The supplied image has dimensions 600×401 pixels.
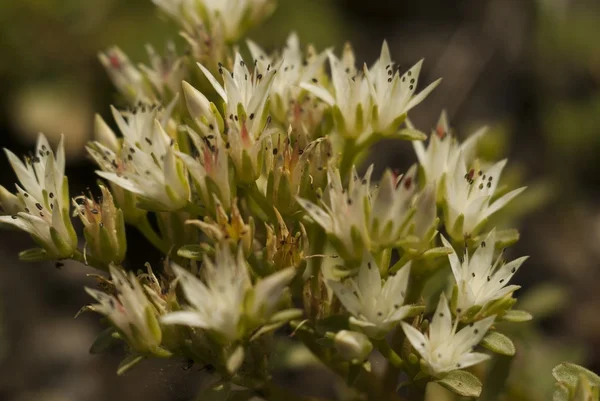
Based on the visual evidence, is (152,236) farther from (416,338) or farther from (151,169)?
(416,338)

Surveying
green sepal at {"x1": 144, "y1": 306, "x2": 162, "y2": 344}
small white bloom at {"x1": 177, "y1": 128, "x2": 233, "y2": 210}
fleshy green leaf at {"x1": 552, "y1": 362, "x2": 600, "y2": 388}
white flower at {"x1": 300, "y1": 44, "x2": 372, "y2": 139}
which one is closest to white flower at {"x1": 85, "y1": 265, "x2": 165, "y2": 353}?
green sepal at {"x1": 144, "y1": 306, "x2": 162, "y2": 344}

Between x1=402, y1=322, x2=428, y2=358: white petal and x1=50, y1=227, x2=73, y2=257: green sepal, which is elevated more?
x1=50, y1=227, x2=73, y2=257: green sepal

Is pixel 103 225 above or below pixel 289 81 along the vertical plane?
below

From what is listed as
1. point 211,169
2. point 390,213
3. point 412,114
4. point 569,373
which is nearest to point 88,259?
point 211,169

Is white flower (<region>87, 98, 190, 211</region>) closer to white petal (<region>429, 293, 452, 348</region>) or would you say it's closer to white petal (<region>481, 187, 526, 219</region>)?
white petal (<region>429, 293, 452, 348</region>)

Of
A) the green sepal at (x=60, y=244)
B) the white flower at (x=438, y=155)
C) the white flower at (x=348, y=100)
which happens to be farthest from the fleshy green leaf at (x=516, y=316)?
the green sepal at (x=60, y=244)

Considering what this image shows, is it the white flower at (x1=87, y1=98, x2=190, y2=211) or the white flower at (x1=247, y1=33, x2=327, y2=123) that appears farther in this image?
the white flower at (x1=247, y1=33, x2=327, y2=123)
